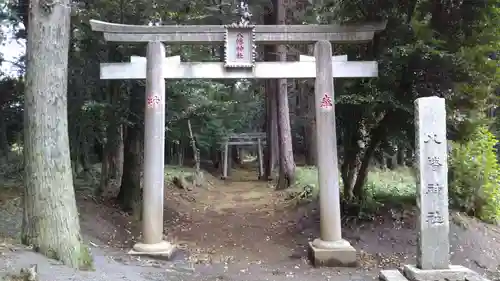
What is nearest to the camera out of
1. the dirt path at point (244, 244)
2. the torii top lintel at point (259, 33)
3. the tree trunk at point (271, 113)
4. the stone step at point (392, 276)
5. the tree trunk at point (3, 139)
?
the stone step at point (392, 276)

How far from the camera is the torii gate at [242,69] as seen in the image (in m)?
8.24

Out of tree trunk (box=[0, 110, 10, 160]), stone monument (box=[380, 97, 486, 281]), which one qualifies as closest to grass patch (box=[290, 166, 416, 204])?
stone monument (box=[380, 97, 486, 281])

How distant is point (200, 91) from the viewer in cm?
1208

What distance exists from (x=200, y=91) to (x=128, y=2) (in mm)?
3087

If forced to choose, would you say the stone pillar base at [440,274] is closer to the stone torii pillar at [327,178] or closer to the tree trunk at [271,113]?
the stone torii pillar at [327,178]

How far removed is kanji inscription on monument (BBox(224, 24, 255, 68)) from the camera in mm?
8445

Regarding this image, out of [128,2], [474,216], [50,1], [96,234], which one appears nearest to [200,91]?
[128,2]

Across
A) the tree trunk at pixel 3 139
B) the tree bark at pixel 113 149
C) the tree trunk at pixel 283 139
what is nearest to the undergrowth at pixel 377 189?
the tree trunk at pixel 283 139

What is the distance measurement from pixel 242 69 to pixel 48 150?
407 cm

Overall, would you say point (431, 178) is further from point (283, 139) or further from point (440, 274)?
point (283, 139)

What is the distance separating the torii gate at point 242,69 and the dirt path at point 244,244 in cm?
80

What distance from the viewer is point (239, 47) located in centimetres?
850

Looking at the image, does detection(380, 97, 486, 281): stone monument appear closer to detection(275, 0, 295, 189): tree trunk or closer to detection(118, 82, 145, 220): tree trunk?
detection(118, 82, 145, 220): tree trunk

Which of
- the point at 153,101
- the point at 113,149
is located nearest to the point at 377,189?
the point at 153,101
